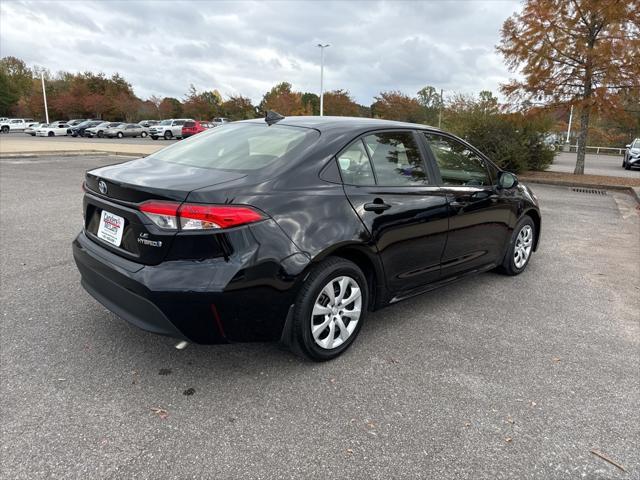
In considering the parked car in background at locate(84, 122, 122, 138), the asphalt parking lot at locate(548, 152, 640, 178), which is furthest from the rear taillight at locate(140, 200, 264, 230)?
the parked car in background at locate(84, 122, 122, 138)

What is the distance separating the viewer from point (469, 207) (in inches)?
161

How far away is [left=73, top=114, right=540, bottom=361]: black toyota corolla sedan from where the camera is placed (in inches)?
102

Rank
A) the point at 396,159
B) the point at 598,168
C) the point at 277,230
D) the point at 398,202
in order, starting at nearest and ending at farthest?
the point at 277,230 < the point at 398,202 < the point at 396,159 < the point at 598,168

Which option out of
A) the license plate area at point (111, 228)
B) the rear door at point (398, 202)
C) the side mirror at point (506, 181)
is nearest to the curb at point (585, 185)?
the side mirror at point (506, 181)

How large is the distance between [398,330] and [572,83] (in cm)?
1438

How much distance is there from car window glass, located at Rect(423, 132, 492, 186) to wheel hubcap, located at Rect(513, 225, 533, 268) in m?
0.92

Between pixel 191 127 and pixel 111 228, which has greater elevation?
pixel 191 127

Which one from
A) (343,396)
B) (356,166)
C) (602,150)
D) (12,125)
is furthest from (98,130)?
(343,396)

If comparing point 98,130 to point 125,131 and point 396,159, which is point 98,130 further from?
point 396,159

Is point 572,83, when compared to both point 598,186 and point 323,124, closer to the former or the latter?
point 598,186

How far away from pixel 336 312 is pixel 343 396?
55 cm

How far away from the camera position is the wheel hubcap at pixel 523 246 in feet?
16.5

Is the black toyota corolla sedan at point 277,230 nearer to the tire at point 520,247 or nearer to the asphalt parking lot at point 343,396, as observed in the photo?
the asphalt parking lot at point 343,396

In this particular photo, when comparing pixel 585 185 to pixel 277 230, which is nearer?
pixel 277 230
